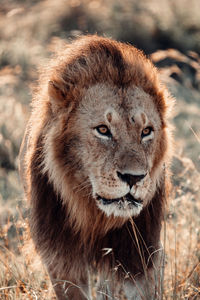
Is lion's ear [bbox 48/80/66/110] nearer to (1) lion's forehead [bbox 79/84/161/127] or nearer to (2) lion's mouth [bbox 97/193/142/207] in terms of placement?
(1) lion's forehead [bbox 79/84/161/127]

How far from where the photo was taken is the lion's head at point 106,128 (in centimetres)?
361

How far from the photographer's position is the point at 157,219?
14.0 ft

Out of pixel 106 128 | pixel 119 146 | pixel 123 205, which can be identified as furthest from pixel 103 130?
pixel 123 205

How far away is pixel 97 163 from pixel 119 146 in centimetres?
20

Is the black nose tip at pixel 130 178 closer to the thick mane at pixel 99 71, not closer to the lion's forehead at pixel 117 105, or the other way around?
the lion's forehead at pixel 117 105

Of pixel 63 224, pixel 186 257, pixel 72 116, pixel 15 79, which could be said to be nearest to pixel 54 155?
pixel 72 116

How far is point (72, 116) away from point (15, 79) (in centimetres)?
868

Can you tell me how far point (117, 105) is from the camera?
382 centimetres

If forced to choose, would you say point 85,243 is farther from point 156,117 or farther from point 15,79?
point 15,79

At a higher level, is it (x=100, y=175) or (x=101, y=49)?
(x=101, y=49)

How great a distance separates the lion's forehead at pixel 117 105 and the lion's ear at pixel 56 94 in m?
0.16

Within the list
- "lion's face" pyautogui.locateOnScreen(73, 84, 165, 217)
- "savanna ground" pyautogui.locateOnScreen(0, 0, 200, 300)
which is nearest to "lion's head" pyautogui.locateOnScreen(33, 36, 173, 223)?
"lion's face" pyautogui.locateOnScreen(73, 84, 165, 217)

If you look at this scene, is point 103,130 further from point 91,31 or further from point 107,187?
point 91,31

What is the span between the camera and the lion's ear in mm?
4004
